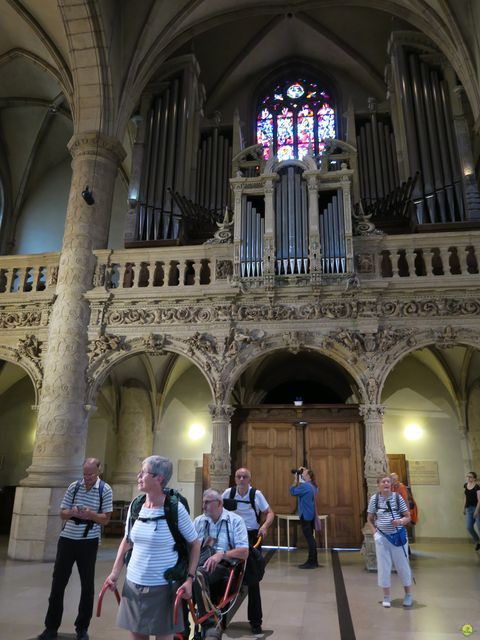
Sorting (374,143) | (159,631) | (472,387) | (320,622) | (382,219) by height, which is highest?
(374,143)

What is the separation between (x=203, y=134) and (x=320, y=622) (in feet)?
41.9

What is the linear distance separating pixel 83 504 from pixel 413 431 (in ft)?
29.5

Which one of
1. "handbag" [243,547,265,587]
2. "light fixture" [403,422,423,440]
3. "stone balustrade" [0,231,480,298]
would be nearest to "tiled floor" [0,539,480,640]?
"handbag" [243,547,265,587]

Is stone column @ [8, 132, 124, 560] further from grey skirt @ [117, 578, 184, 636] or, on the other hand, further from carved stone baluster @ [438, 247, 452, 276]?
carved stone baluster @ [438, 247, 452, 276]

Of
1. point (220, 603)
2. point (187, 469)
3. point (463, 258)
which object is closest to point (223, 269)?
point (463, 258)

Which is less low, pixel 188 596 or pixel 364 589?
pixel 188 596

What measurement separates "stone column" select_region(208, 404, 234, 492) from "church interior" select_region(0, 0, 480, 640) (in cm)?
5

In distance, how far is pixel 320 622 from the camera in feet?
15.5

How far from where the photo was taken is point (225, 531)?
3.73 metres

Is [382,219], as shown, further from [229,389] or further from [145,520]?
[145,520]

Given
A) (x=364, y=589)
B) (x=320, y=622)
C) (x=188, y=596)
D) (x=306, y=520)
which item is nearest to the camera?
(x=188, y=596)

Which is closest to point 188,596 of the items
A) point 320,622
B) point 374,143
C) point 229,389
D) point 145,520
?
point 145,520

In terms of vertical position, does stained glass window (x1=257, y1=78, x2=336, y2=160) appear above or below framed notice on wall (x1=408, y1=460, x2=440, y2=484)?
above

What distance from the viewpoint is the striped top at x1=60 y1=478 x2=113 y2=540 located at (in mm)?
4227
